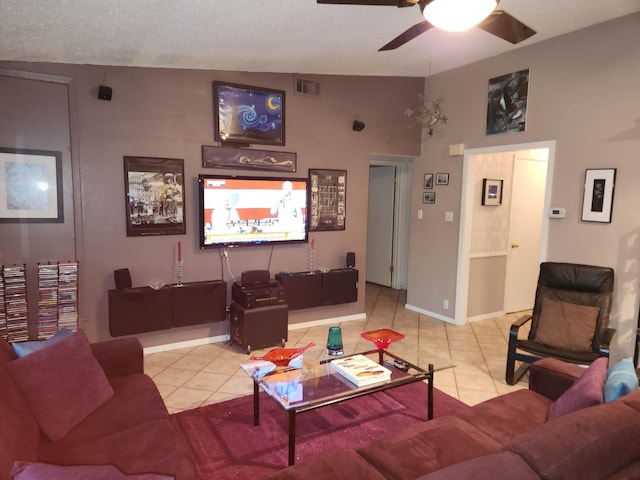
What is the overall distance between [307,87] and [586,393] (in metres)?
3.78

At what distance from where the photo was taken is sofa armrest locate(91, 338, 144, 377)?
7.95 feet

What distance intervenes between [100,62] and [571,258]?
14.7ft

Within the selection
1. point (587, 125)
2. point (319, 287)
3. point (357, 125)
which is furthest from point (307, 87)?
point (587, 125)

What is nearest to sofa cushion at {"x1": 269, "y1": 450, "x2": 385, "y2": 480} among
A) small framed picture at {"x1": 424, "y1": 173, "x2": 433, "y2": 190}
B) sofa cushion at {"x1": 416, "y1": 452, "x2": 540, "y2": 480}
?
sofa cushion at {"x1": 416, "y1": 452, "x2": 540, "y2": 480}

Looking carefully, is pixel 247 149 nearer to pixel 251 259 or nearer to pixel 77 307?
pixel 251 259

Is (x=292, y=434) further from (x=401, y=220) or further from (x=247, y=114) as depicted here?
(x=401, y=220)

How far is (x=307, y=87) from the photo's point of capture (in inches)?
175

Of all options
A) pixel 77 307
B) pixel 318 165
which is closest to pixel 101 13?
pixel 77 307

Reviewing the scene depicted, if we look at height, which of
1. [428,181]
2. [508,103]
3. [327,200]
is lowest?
[327,200]

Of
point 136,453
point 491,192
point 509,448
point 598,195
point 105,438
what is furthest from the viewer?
point 491,192

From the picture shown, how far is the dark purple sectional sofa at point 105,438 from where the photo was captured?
1548mm

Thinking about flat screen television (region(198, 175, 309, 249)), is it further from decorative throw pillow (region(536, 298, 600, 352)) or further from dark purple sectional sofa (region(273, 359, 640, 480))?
dark purple sectional sofa (region(273, 359, 640, 480))

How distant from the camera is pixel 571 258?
3836mm

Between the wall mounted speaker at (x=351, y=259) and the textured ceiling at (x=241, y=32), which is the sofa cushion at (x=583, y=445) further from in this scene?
the wall mounted speaker at (x=351, y=259)
